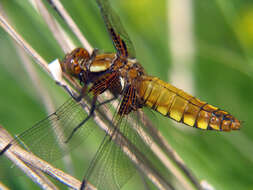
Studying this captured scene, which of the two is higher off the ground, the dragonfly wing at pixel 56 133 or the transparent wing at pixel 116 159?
the dragonfly wing at pixel 56 133

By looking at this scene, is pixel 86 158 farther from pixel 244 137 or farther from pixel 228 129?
pixel 244 137

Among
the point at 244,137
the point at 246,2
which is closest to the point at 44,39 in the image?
the point at 244,137

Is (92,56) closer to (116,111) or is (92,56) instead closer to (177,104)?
(116,111)

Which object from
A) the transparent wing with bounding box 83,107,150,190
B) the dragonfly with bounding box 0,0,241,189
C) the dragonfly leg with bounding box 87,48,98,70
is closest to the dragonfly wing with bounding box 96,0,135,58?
the dragonfly with bounding box 0,0,241,189

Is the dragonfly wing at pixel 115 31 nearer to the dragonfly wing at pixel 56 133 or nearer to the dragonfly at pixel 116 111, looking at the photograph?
the dragonfly at pixel 116 111

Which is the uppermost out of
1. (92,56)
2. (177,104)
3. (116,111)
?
(92,56)

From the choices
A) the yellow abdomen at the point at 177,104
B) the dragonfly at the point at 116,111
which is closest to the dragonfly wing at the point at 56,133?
the dragonfly at the point at 116,111

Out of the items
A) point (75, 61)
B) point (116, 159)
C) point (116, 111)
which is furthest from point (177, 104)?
point (75, 61)
